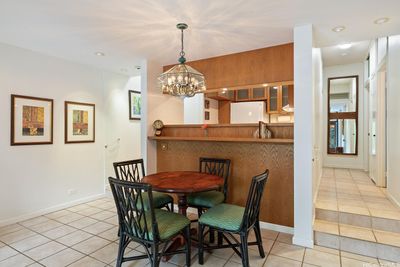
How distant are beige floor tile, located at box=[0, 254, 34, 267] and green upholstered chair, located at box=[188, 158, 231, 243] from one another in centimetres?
175

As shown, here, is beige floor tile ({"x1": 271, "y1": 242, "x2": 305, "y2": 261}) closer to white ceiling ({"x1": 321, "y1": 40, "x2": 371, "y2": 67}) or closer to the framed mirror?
white ceiling ({"x1": 321, "y1": 40, "x2": 371, "y2": 67})

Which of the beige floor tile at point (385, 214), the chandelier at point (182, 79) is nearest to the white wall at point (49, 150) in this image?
the chandelier at point (182, 79)

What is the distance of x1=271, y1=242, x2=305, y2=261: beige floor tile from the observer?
2369 mm

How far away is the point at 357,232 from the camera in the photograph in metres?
2.61

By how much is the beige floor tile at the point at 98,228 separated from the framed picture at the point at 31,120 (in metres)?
1.56

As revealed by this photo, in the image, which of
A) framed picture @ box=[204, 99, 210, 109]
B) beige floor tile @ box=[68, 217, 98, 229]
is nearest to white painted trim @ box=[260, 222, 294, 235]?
beige floor tile @ box=[68, 217, 98, 229]

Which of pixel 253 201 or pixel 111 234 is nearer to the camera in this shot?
pixel 253 201

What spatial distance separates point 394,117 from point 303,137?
1750 mm

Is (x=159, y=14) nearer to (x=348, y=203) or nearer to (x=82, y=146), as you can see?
(x=82, y=146)

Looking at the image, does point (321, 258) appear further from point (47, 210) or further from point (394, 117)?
point (47, 210)

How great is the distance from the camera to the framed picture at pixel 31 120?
323 centimetres

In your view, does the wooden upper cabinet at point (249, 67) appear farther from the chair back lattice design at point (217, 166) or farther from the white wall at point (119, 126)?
the white wall at point (119, 126)

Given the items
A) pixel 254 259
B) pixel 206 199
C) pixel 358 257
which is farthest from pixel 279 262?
pixel 206 199

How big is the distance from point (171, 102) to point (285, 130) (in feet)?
7.40
